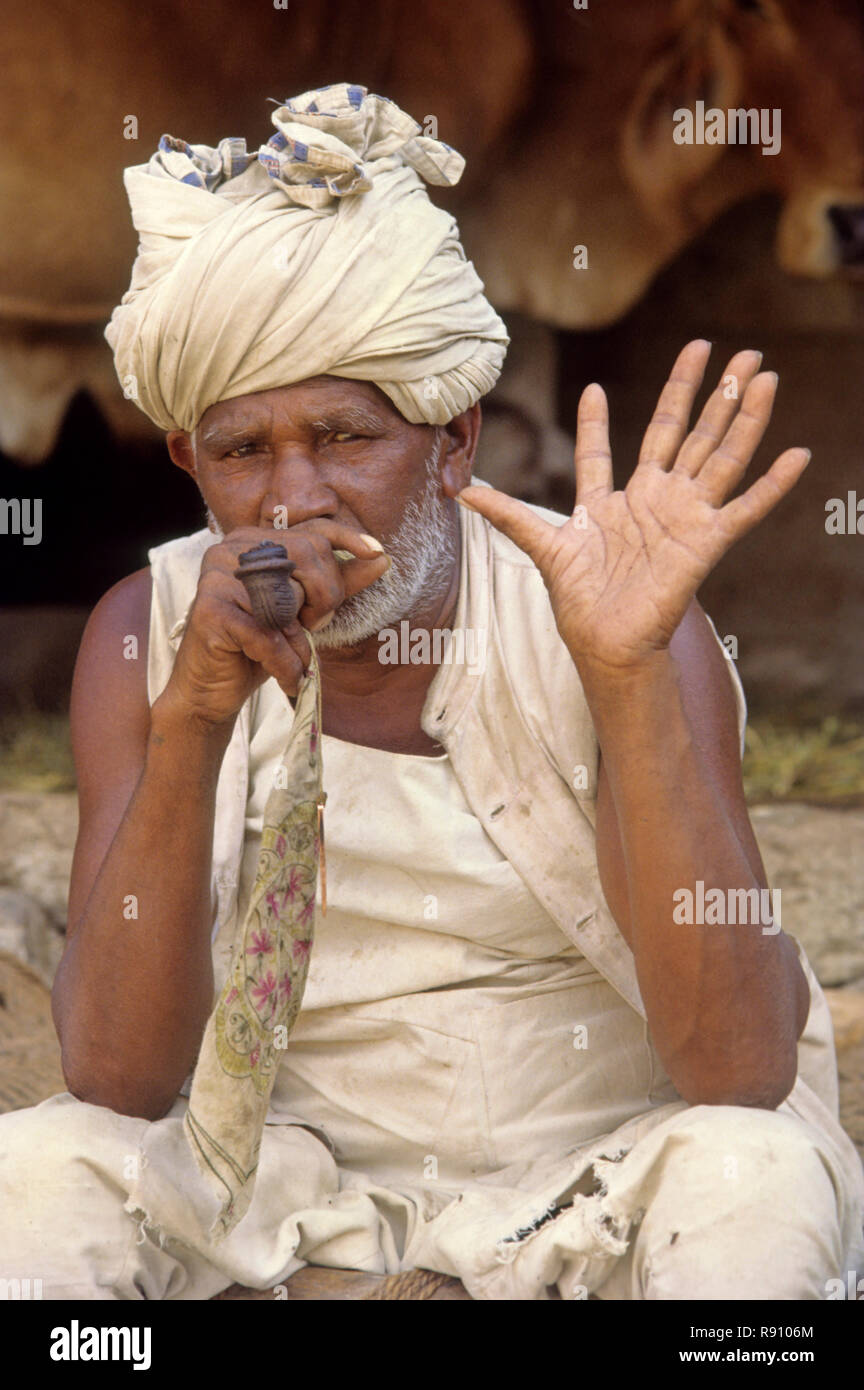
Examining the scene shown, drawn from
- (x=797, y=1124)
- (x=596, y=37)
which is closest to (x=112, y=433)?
(x=596, y=37)

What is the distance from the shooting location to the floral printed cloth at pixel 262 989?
2375 mm

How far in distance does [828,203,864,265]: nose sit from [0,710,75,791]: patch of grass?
10.6ft

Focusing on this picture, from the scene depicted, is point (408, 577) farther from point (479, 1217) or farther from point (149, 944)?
point (479, 1217)

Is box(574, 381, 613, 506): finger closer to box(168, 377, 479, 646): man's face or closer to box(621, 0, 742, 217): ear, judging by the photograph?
box(168, 377, 479, 646): man's face

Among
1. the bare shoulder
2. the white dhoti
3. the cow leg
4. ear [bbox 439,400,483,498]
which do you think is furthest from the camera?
the cow leg

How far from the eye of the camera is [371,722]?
115 inches

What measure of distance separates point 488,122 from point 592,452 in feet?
13.0

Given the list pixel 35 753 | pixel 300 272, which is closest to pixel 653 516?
pixel 300 272

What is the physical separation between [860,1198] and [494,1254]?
585mm

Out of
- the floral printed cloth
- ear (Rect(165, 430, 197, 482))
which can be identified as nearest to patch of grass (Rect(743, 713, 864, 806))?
ear (Rect(165, 430, 197, 482))

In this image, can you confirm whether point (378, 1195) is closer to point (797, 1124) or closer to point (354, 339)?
point (797, 1124)

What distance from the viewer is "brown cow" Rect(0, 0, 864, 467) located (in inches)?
231

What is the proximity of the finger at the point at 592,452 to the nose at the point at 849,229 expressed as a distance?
4.10m

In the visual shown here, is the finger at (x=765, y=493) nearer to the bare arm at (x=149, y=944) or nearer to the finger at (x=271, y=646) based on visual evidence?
the finger at (x=271, y=646)
